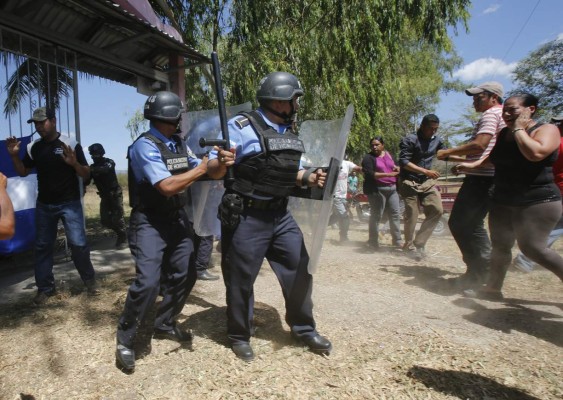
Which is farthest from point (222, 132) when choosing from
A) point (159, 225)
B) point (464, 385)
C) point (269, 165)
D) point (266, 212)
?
point (464, 385)

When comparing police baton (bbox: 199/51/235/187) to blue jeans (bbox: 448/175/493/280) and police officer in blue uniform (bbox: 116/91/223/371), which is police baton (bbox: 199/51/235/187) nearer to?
police officer in blue uniform (bbox: 116/91/223/371)

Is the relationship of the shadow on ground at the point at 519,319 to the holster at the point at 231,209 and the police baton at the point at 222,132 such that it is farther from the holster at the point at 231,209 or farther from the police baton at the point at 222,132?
the police baton at the point at 222,132

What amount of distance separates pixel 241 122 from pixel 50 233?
254 cm

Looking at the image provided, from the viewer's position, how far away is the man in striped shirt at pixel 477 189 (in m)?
4.08

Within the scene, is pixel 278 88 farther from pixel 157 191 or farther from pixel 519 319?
pixel 519 319

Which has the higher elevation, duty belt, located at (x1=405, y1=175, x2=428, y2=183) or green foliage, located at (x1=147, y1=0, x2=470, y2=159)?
green foliage, located at (x1=147, y1=0, x2=470, y2=159)

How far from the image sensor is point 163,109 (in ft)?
9.87

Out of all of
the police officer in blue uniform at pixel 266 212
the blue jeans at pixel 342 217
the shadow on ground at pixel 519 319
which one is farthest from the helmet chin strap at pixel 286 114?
the blue jeans at pixel 342 217

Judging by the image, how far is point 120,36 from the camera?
632cm

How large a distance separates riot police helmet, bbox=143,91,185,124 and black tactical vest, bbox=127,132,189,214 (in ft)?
0.48

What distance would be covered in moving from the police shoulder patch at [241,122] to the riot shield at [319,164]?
0.62 m

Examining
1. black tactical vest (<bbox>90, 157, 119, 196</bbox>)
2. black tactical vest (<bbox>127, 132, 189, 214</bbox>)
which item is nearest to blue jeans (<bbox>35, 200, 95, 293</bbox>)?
black tactical vest (<bbox>127, 132, 189, 214</bbox>)

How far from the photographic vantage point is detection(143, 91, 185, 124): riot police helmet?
9.87 ft

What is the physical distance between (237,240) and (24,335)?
202 cm
